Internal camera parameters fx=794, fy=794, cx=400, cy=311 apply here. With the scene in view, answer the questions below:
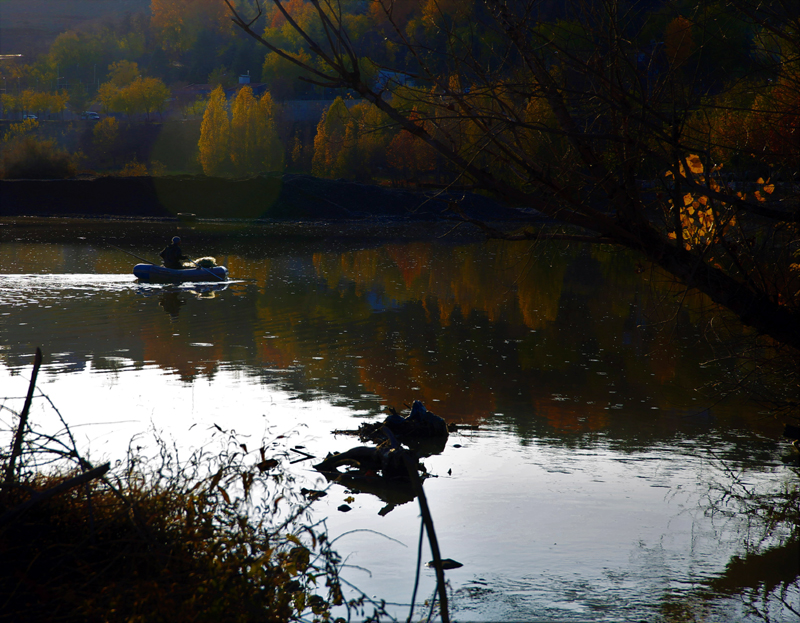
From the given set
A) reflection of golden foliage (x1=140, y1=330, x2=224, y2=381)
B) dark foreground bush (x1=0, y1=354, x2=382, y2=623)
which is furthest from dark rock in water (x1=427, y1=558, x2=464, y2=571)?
reflection of golden foliage (x1=140, y1=330, x2=224, y2=381)

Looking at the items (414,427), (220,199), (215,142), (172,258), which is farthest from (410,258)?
(215,142)

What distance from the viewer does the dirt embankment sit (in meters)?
51.8

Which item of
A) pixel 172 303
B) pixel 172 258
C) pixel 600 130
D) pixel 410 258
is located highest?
pixel 600 130

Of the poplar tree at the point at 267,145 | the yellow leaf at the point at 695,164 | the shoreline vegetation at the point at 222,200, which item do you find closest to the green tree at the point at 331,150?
the poplar tree at the point at 267,145

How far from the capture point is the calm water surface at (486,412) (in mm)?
6145

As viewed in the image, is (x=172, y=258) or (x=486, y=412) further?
(x=172, y=258)

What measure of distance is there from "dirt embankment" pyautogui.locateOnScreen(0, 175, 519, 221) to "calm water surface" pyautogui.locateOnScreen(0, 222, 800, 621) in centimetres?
3034

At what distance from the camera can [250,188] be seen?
55.0 metres

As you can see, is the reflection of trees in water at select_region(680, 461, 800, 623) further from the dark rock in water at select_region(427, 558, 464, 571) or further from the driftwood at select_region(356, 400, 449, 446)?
the driftwood at select_region(356, 400, 449, 446)

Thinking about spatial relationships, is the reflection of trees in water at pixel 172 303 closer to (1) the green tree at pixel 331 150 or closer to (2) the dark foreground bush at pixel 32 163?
(2) the dark foreground bush at pixel 32 163

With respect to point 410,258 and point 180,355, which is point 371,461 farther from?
point 410,258

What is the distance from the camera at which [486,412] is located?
10320mm

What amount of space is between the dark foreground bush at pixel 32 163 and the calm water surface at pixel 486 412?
41925 mm

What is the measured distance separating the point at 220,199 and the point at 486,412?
47242 millimetres
